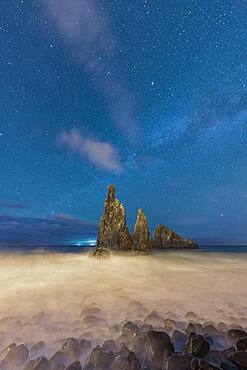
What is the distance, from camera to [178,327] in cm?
573

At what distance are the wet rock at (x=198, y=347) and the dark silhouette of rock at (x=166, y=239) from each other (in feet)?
315

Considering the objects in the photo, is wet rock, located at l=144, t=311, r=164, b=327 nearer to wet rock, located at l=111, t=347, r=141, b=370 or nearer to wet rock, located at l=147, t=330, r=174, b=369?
wet rock, located at l=147, t=330, r=174, b=369

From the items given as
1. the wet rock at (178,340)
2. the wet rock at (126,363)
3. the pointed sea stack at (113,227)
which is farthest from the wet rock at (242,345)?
the pointed sea stack at (113,227)

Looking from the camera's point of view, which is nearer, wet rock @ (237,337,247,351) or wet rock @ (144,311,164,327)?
wet rock @ (237,337,247,351)

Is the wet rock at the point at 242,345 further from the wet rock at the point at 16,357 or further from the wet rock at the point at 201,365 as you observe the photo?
the wet rock at the point at 16,357

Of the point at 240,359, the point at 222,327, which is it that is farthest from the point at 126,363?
the point at 222,327

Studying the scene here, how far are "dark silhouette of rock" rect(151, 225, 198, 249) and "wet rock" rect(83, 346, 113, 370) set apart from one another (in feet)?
317

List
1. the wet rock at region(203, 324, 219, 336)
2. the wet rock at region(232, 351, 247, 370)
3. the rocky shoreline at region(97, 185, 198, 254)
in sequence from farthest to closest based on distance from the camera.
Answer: the rocky shoreline at region(97, 185, 198, 254), the wet rock at region(203, 324, 219, 336), the wet rock at region(232, 351, 247, 370)

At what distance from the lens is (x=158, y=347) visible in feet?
13.8

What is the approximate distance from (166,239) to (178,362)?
98172 mm

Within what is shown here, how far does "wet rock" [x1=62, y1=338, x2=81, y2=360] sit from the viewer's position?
173 inches

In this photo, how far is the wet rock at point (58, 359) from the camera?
4.02 meters

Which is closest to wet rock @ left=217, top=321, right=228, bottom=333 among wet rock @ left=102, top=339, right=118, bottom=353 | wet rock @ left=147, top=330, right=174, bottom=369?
wet rock @ left=147, top=330, right=174, bottom=369

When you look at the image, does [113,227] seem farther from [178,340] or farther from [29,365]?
[29,365]
